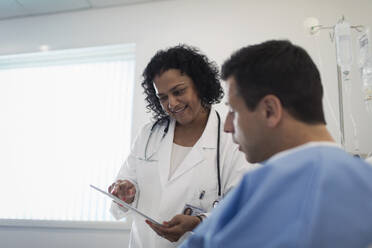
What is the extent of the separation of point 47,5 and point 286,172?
2805 mm

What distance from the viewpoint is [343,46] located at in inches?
69.8

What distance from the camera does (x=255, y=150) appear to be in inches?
27.5

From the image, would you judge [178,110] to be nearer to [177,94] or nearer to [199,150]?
[177,94]

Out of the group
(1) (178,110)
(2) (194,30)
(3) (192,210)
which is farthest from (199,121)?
(2) (194,30)

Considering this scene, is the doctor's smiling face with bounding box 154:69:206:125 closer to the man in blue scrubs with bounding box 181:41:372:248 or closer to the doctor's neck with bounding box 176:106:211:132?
the doctor's neck with bounding box 176:106:211:132

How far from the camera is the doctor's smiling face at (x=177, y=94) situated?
124 cm

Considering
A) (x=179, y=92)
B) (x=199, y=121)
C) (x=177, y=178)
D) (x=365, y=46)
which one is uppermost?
(x=365, y=46)

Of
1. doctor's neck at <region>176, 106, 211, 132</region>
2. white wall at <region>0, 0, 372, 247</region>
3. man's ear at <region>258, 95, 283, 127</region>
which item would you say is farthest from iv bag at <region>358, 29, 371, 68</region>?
man's ear at <region>258, 95, 283, 127</region>

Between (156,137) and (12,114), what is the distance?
6.96ft

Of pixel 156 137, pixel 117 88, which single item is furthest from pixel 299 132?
pixel 117 88

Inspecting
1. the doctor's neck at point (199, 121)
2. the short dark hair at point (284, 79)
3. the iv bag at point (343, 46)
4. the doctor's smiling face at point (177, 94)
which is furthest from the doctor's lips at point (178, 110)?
the iv bag at point (343, 46)

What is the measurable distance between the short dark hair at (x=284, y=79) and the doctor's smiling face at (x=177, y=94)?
55 cm

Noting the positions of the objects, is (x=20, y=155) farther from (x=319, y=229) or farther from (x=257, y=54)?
(x=319, y=229)

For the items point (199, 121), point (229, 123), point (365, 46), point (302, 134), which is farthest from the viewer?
point (365, 46)
